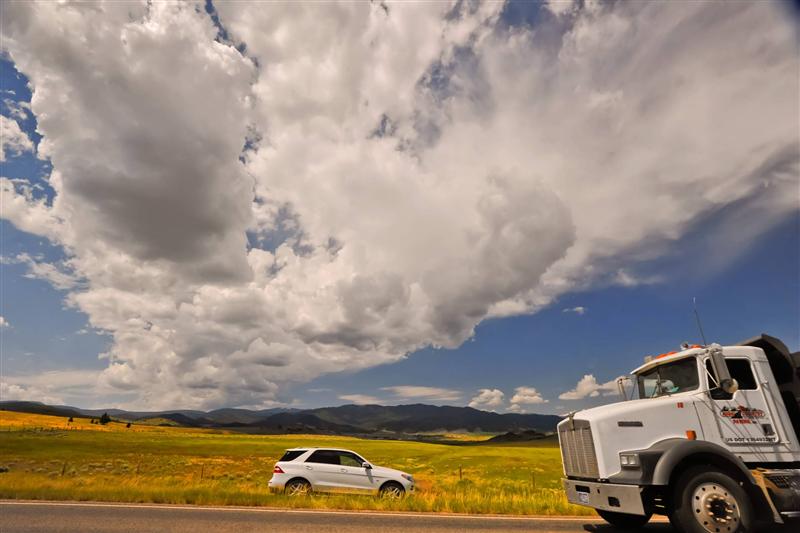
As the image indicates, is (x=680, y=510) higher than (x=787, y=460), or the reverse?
(x=787, y=460)

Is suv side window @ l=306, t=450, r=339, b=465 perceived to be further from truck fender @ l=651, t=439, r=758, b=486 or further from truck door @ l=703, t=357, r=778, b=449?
truck door @ l=703, t=357, r=778, b=449

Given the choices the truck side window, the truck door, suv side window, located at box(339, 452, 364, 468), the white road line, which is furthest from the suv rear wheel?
the truck side window

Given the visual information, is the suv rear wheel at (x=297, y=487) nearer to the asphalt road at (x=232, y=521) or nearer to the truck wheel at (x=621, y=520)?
the asphalt road at (x=232, y=521)

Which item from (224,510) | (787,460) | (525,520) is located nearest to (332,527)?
(224,510)

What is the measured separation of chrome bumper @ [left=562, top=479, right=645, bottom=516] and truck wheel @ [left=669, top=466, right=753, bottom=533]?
779 mm

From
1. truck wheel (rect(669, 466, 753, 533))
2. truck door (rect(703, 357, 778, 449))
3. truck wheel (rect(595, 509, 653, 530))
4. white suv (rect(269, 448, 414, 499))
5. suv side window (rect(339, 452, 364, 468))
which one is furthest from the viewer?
suv side window (rect(339, 452, 364, 468))

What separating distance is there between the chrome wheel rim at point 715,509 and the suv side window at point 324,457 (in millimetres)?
10911

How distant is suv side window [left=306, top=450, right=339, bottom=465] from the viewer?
1553 centimetres

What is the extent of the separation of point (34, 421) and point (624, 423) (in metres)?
205

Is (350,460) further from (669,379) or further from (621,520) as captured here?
(669,379)

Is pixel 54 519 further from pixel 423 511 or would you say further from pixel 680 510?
pixel 680 510

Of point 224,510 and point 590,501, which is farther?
point 224,510

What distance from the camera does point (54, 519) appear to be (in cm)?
→ 920

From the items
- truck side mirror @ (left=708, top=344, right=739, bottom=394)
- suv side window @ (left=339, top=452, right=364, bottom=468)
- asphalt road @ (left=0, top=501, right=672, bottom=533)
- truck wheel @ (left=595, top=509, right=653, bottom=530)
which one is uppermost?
truck side mirror @ (left=708, top=344, right=739, bottom=394)
